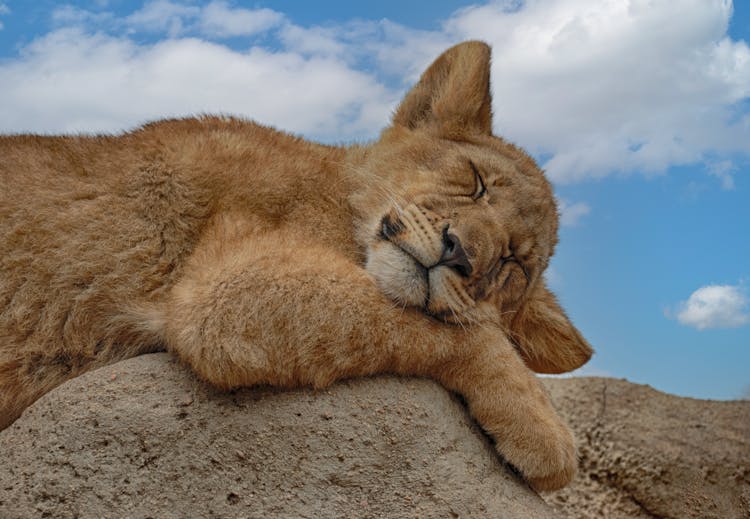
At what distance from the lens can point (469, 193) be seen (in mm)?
4625

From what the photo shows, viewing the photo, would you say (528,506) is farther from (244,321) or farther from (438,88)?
(438,88)

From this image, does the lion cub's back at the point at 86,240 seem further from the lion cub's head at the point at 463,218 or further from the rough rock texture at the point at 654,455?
the rough rock texture at the point at 654,455

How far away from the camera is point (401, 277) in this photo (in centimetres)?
420

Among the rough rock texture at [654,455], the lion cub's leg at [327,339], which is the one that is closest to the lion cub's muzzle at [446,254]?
the lion cub's leg at [327,339]

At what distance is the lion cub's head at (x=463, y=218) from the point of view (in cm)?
422

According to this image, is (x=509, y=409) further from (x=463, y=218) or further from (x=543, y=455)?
(x=463, y=218)

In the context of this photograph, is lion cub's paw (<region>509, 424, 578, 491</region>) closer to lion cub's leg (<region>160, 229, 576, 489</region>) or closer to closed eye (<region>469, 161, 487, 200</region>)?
lion cub's leg (<region>160, 229, 576, 489</region>)

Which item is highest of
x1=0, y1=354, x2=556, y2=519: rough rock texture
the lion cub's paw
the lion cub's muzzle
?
the lion cub's muzzle

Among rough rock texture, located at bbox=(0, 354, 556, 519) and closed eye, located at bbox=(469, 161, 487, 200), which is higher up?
closed eye, located at bbox=(469, 161, 487, 200)

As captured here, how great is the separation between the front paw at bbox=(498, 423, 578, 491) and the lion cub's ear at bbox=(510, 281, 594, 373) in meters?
0.92


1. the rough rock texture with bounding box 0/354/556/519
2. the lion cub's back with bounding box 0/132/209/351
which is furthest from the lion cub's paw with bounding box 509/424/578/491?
the lion cub's back with bounding box 0/132/209/351

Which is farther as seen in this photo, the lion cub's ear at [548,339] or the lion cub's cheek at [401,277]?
the lion cub's ear at [548,339]

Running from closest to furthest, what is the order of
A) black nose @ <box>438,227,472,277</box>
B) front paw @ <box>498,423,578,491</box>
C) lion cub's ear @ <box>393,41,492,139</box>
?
black nose @ <box>438,227,472,277</box>, front paw @ <box>498,423,578,491</box>, lion cub's ear @ <box>393,41,492,139</box>

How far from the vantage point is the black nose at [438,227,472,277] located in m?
4.18
